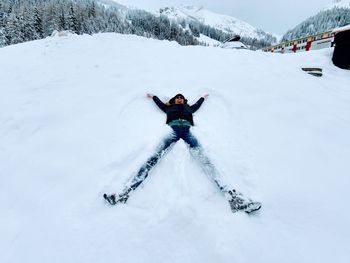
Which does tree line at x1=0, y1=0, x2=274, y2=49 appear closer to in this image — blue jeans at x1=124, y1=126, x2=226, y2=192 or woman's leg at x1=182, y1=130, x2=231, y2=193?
blue jeans at x1=124, y1=126, x2=226, y2=192

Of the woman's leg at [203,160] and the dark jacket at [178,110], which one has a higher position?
the dark jacket at [178,110]

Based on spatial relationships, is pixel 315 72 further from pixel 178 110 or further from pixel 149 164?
pixel 149 164

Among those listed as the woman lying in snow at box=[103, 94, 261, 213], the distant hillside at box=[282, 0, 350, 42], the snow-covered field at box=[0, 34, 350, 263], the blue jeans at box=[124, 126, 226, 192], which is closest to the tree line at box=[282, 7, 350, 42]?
the distant hillside at box=[282, 0, 350, 42]

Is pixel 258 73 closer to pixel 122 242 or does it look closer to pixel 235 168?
pixel 235 168

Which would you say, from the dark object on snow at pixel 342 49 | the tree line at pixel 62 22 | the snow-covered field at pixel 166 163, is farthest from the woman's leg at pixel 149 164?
the tree line at pixel 62 22

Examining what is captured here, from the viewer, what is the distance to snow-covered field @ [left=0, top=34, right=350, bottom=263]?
125 inches

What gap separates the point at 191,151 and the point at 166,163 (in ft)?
1.93

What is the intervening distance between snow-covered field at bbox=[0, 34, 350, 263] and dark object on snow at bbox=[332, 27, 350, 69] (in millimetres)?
1473

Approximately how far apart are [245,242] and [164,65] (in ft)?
21.3

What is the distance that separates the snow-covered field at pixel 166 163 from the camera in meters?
3.17

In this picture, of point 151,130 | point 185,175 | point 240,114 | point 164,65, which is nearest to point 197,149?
point 185,175

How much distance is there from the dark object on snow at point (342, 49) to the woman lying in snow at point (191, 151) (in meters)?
6.71

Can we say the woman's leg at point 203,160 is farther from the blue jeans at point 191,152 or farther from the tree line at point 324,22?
the tree line at point 324,22

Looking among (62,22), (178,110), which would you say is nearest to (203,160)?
(178,110)
